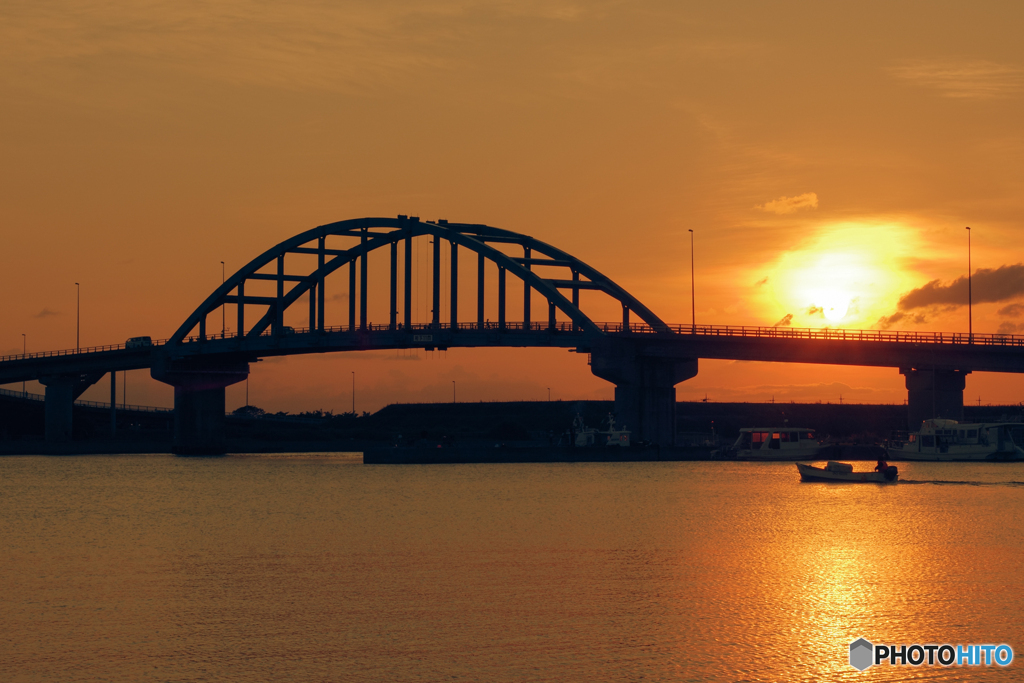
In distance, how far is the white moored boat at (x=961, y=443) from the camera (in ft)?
328

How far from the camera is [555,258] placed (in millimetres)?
131875

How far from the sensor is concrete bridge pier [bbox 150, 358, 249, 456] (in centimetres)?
14175

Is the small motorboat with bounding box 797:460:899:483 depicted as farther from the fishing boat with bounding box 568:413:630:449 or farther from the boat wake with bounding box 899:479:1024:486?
the fishing boat with bounding box 568:413:630:449

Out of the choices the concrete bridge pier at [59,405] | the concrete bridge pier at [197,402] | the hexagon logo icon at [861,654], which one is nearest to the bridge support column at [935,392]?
the concrete bridge pier at [197,402]

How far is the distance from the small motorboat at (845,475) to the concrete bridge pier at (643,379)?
108ft

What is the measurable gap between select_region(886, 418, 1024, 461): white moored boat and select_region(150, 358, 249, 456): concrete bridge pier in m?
84.3

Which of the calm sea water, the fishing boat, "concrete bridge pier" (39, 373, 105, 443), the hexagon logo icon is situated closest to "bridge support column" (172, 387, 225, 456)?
"concrete bridge pier" (39, 373, 105, 443)

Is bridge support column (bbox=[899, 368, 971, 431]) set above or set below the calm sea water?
above

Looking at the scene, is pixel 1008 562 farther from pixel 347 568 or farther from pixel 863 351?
pixel 863 351

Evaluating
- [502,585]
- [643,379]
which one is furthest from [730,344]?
[502,585]

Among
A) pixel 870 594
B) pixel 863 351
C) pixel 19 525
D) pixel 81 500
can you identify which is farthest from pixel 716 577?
pixel 863 351

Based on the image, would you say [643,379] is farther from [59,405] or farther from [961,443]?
[59,405]

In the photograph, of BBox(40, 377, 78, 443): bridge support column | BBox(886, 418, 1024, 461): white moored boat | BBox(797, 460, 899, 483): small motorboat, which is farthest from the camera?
BBox(40, 377, 78, 443): bridge support column

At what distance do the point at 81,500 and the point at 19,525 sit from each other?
51.6ft
